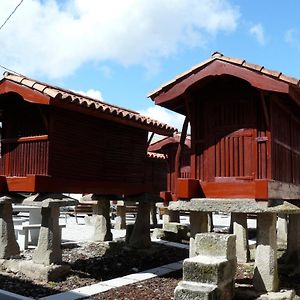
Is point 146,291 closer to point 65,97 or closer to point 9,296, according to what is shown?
point 9,296

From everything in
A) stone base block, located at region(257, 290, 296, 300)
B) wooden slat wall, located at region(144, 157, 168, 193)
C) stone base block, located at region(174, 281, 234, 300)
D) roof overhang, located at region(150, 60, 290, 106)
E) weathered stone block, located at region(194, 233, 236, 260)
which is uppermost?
roof overhang, located at region(150, 60, 290, 106)

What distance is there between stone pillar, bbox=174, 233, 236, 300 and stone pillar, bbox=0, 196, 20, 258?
17.4ft

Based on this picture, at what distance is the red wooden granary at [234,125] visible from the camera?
670 cm

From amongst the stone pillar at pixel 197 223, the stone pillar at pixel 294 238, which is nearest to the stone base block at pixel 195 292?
the stone pillar at pixel 197 223

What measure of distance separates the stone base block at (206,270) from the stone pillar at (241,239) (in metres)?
4.24

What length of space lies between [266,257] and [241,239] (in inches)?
149

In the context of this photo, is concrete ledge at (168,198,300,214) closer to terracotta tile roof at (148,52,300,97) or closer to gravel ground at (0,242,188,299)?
terracotta tile roof at (148,52,300,97)

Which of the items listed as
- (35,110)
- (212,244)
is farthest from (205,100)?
(35,110)

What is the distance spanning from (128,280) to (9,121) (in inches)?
170

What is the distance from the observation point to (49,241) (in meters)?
8.73

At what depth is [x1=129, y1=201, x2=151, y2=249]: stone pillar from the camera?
1179 cm

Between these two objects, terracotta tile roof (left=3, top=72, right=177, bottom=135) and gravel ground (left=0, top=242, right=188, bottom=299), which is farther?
terracotta tile roof (left=3, top=72, right=177, bottom=135)

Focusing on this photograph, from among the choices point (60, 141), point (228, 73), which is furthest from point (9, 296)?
point (228, 73)

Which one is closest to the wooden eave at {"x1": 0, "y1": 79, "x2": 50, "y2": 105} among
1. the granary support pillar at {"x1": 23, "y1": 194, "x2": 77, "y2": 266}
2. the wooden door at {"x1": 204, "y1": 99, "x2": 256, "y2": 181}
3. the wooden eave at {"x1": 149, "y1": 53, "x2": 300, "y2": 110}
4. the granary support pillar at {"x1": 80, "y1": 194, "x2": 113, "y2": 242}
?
the granary support pillar at {"x1": 23, "y1": 194, "x2": 77, "y2": 266}
